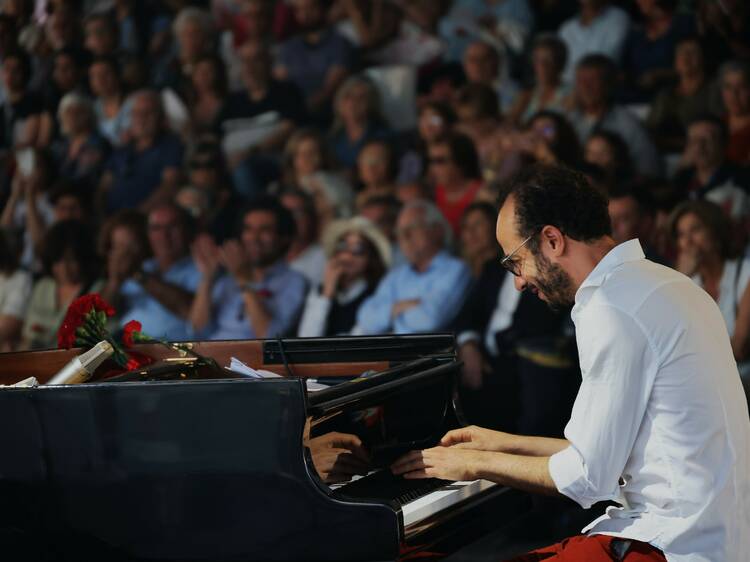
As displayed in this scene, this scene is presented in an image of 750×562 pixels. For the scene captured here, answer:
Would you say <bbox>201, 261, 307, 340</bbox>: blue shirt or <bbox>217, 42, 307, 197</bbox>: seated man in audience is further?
<bbox>217, 42, 307, 197</bbox>: seated man in audience

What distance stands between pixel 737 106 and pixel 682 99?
0.30 meters

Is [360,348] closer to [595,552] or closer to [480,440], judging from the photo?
[480,440]

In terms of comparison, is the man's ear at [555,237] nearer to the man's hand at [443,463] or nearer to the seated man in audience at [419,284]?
the man's hand at [443,463]

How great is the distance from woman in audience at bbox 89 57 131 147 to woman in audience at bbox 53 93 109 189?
71 millimetres

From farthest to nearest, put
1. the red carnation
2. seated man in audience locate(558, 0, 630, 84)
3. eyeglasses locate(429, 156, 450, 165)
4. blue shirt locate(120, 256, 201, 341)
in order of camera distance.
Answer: blue shirt locate(120, 256, 201, 341) < eyeglasses locate(429, 156, 450, 165) < seated man in audience locate(558, 0, 630, 84) < the red carnation

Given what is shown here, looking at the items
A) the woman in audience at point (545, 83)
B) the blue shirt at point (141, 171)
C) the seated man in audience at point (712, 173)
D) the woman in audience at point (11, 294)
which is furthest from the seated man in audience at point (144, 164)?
the seated man in audience at point (712, 173)

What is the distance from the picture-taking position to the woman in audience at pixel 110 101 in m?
7.44

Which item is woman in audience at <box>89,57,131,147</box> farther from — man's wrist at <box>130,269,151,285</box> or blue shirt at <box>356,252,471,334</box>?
blue shirt at <box>356,252,471,334</box>

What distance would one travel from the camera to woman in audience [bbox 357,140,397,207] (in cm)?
641

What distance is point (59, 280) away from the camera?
716 centimetres

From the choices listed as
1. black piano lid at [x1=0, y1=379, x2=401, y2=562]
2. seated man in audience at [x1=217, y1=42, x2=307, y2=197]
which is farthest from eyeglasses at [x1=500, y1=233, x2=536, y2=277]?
seated man in audience at [x1=217, y1=42, x2=307, y2=197]

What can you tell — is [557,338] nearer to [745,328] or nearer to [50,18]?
[745,328]

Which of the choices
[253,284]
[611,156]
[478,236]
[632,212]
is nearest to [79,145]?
[253,284]

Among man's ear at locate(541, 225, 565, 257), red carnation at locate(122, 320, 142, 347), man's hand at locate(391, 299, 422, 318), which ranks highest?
man's ear at locate(541, 225, 565, 257)
